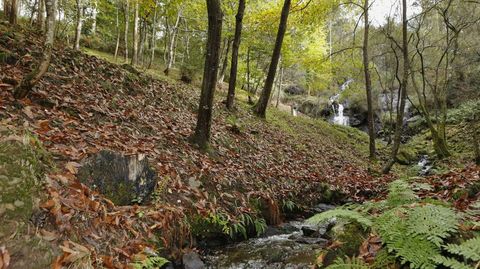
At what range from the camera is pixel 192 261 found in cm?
448

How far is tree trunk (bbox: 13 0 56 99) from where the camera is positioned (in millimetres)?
5160

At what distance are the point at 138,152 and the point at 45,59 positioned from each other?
2.01m

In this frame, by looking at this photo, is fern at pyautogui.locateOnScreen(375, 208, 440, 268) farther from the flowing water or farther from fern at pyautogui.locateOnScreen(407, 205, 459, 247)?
the flowing water

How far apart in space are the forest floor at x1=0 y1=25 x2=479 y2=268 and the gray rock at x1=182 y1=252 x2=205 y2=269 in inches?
7.1

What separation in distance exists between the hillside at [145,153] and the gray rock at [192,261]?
0.60ft

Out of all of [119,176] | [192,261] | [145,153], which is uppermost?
[145,153]

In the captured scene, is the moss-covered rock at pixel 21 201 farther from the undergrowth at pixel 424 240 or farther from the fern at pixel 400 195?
the fern at pixel 400 195

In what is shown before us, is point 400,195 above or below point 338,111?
below

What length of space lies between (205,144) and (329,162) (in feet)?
20.7

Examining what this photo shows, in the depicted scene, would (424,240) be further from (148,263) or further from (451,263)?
(148,263)

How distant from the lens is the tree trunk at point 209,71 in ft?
21.7

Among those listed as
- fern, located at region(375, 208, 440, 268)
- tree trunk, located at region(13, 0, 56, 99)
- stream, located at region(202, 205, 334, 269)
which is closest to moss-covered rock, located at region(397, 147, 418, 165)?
stream, located at region(202, 205, 334, 269)

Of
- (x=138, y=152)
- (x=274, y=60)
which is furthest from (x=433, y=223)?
(x=274, y=60)

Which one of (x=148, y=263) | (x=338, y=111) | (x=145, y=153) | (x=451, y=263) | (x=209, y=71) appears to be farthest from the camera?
(x=338, y=111)
